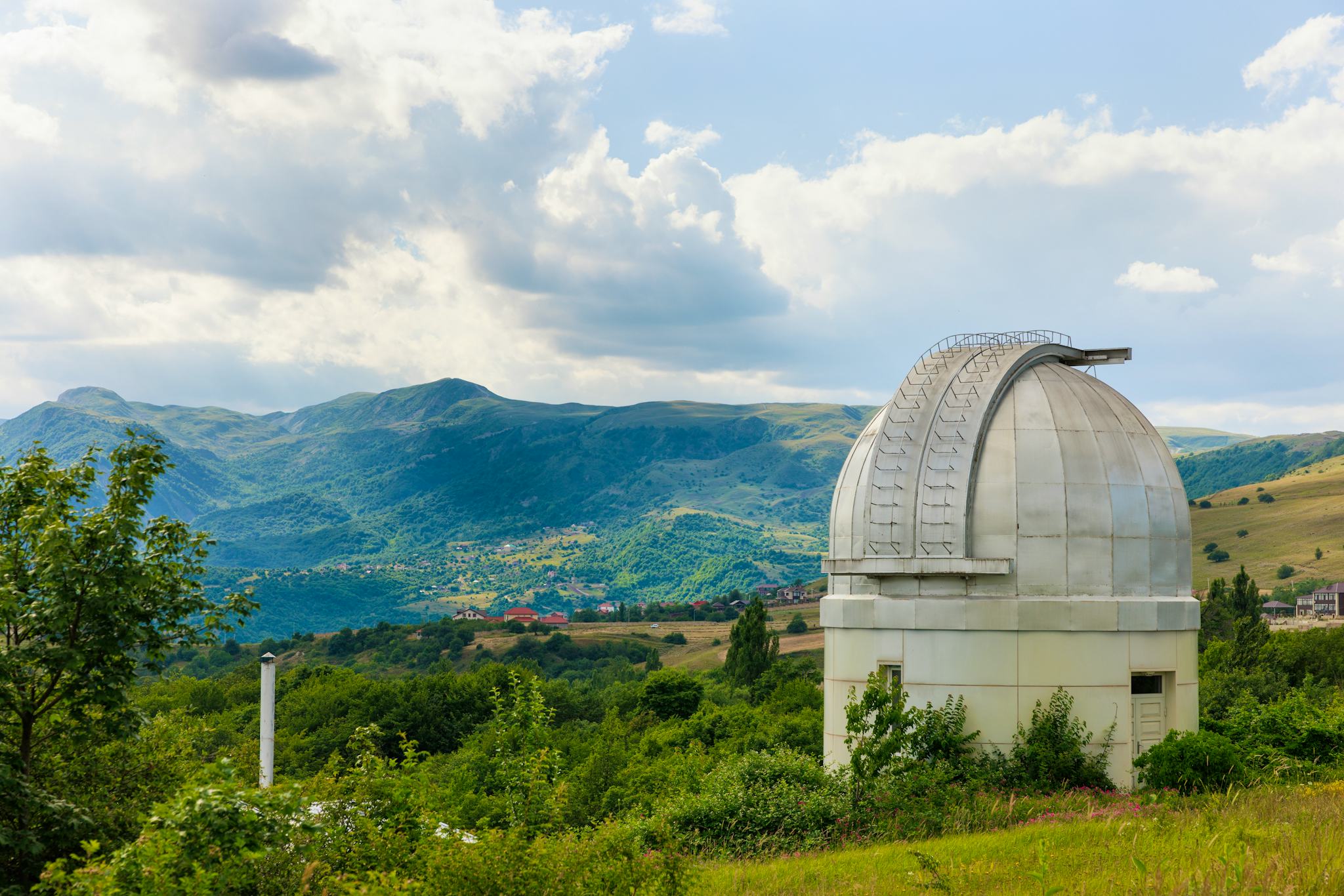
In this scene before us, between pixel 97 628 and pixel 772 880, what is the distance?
10.4 meters

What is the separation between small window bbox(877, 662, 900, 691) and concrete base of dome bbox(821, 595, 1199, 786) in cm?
12

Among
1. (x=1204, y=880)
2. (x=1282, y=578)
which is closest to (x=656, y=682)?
(x=1204, y=880)

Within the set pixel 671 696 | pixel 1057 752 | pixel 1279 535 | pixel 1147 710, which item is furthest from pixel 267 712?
pixel 1279 535

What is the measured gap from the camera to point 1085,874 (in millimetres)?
14969

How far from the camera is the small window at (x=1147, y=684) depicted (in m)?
27.0

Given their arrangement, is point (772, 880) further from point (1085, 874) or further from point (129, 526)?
point (129, 526)

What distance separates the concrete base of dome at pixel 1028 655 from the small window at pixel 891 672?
0.12m

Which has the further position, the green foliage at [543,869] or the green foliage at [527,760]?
the green foliage at [527,760]

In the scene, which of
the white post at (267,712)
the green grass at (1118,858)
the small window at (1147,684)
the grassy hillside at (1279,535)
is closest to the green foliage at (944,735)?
the green grass at (1118,858)

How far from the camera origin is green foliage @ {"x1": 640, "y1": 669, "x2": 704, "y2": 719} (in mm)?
73625

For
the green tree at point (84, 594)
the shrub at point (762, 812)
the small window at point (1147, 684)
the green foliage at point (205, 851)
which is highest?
the green tree at point (84, 594)

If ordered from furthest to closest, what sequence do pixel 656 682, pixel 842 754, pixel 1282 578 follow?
pixel 1282 578 → pixel 656 682 → pixel 842 754

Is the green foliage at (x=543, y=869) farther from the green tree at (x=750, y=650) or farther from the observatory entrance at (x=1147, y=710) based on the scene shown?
the green tree at (x=750, y=650)

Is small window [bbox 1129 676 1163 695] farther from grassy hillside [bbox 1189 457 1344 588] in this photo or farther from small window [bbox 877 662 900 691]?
grassy hillside [bbox 1189 457 1344 588]
